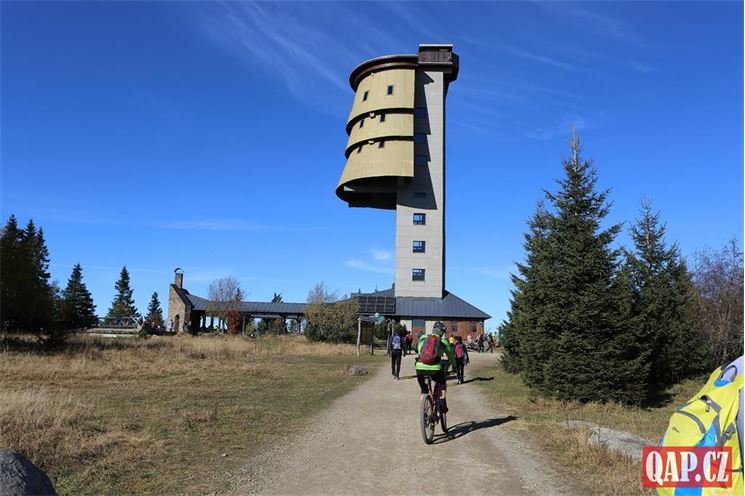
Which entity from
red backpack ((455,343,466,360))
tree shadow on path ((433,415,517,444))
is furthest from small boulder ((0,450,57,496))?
red backpack ((455,343,466,360))

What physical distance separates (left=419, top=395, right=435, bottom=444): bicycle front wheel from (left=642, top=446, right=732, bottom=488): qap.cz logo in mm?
6712

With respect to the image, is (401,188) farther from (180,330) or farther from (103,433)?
(103,433)

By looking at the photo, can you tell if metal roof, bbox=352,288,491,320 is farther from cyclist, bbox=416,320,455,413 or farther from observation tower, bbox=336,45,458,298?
cyclist, bbox=416,320,455,413

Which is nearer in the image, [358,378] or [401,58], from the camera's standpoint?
[358,378]

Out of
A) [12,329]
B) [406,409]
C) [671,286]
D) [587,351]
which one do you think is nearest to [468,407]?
[406,409]

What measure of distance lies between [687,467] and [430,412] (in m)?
7.14

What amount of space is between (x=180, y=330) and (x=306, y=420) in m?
58.3

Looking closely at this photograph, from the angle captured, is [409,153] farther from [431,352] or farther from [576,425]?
[431,352]

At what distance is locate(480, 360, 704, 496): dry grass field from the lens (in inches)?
289

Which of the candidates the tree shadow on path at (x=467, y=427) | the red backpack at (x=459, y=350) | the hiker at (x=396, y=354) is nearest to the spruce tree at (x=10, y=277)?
the hiker at (x=396, y=354)

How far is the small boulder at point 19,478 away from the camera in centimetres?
485

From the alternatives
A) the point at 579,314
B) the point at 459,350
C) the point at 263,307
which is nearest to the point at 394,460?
the point at 579,314

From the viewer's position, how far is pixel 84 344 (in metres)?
32.7

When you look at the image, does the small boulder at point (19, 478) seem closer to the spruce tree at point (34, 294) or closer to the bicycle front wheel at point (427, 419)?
the bicycle front wheel at point (427, 419)
